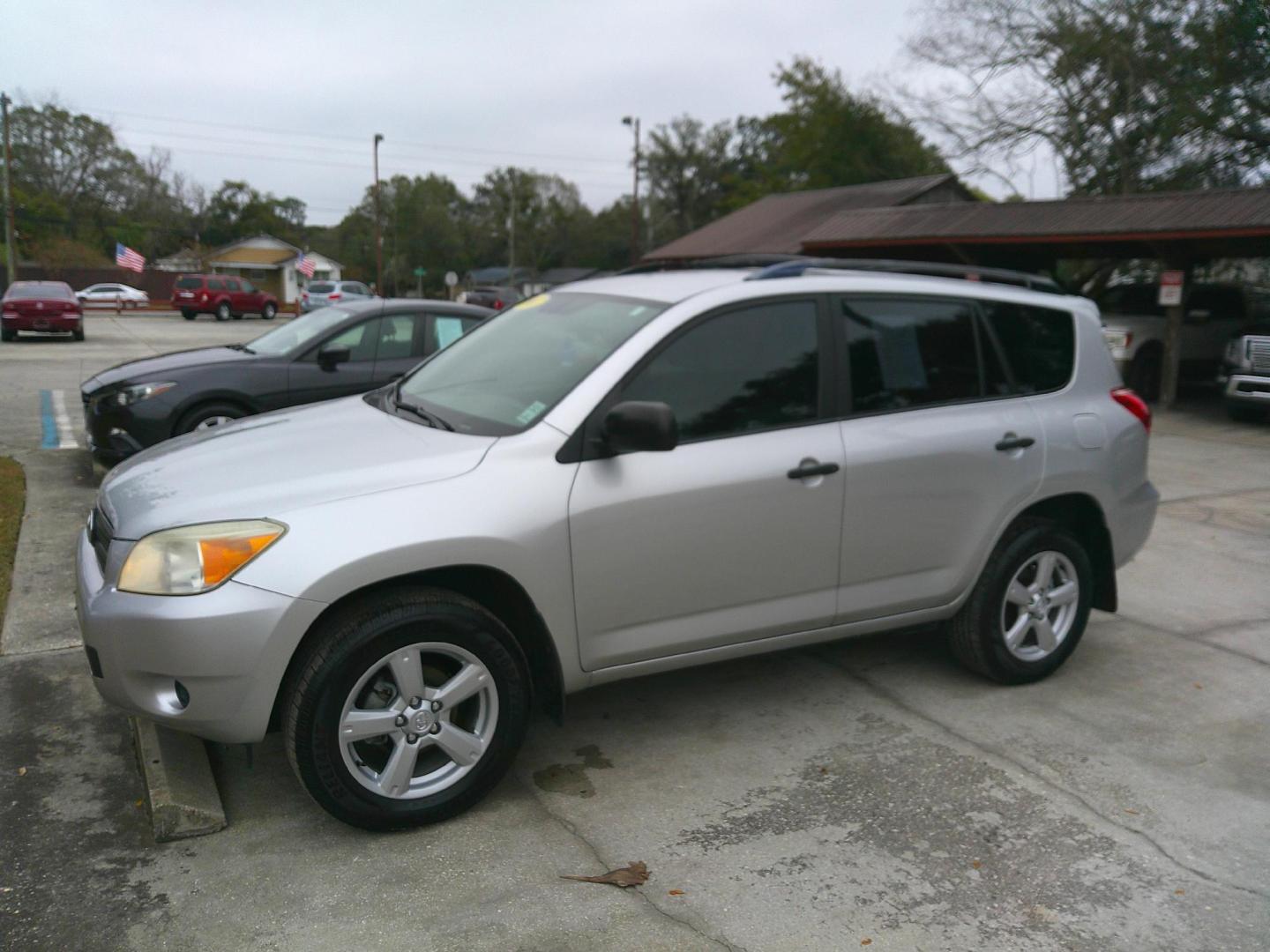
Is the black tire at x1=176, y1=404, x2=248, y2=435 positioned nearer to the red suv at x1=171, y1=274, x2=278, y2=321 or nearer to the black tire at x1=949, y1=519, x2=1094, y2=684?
the black tire at x1=949, y1=519, x2=1094, y2=684

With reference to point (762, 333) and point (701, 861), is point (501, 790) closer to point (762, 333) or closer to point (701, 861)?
point (701, 861)

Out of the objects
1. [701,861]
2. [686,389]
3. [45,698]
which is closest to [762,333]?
[686,389]

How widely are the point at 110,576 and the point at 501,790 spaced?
1.47 meters

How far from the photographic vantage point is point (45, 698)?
436 centimetres

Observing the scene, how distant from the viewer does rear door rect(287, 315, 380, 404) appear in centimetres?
841

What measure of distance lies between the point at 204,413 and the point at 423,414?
476cm

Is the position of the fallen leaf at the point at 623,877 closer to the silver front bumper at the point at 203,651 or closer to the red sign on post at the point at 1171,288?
the silver front bumper at the point at 203,651

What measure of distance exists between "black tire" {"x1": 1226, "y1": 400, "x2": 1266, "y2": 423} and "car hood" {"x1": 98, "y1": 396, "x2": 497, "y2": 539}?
1417cm

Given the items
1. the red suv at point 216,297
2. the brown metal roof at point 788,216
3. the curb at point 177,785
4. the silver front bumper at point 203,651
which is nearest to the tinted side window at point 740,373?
the silver front bumper at point 203,651

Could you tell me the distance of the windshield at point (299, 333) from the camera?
8719 millimetres

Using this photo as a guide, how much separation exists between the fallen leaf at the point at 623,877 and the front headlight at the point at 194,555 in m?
1.35

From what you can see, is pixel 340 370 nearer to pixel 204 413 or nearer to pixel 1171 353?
pixel 204 413

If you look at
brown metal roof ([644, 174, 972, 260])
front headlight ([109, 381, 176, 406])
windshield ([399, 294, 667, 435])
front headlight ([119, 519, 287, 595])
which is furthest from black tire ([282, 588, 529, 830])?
brown metal roof ([644, 174, 972, 260])

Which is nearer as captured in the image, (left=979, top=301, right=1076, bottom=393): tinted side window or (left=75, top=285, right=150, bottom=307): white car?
(left=979, top=301, right=1076, bottom=393): tinted side window
